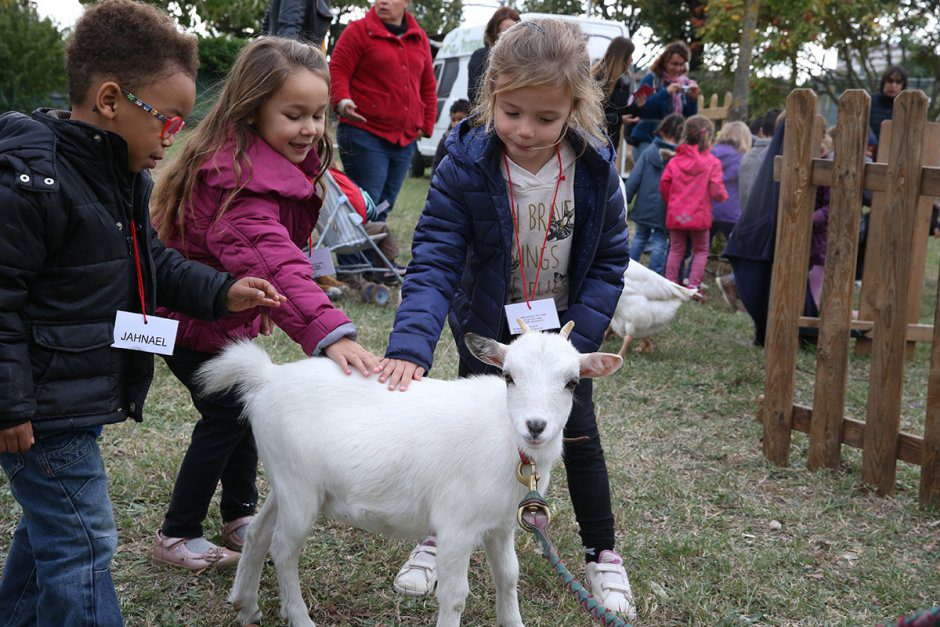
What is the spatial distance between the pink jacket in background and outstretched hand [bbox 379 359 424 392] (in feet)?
0.60

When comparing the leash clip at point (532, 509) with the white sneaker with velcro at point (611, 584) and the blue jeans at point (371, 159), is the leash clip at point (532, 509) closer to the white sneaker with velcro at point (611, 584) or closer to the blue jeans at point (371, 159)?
the white sneaker with velcro at point (611, 584)

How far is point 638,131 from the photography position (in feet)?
33.5

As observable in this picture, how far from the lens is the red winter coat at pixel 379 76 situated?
721 cm

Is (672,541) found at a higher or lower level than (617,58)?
lower

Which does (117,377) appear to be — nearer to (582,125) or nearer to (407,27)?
(582,125)

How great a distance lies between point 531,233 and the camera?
3057mm

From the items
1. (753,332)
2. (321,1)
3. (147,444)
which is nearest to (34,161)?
(147,444)

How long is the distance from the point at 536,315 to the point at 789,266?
7.63 ft

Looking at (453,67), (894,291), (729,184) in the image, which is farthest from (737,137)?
(453,67)

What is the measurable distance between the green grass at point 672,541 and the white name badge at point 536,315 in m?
1.06

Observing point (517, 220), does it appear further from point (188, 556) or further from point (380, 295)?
point (380, 295)

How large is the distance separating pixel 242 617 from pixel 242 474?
677 millimetres

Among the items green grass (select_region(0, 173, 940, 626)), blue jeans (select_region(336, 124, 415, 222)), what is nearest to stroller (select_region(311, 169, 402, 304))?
blue jeans (select_region(336, 124, 415, 222))

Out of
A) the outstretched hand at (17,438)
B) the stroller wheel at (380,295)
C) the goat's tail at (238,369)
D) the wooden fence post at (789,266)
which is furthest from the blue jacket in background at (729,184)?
the outstretched hand at (17,438)
